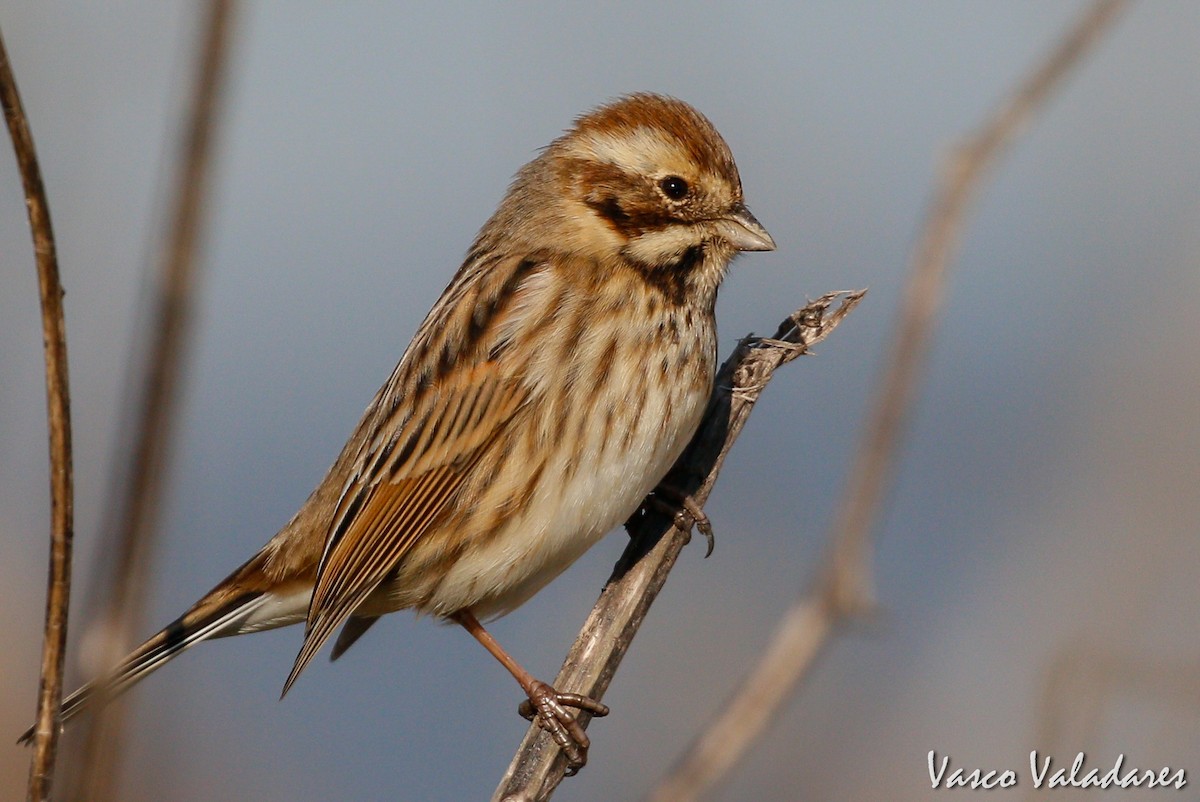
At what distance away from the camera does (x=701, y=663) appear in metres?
6.15

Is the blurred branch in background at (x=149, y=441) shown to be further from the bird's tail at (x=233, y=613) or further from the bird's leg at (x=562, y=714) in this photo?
the bird's tail at (x=233, y=613)

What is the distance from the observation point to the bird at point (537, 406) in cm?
390

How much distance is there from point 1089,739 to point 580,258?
2290 mm

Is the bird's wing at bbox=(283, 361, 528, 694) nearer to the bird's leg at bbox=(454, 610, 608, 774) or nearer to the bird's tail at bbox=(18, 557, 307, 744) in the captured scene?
the bird's tail at bbox=(18, 557, 307, 744)

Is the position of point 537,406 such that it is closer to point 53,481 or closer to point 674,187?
point 674,187

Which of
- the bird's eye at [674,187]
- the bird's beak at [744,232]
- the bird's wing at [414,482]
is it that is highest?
the bird's eye at [674,187]

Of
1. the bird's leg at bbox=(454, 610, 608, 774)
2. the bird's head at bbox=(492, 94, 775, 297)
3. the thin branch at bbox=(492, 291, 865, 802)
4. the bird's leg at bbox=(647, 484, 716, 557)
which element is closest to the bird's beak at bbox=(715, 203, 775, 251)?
the bird's head at bbox=(492, 94, 775, 297)

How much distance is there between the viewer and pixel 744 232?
4055 mm

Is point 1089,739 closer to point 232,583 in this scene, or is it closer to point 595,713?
point 595,713

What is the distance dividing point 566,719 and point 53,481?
81.2 inches

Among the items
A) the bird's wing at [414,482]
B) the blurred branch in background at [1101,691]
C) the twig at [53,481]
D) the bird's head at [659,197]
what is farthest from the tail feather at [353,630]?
the twig at [53,481]

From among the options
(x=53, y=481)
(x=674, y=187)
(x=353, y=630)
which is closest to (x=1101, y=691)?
(x=53, y=481)

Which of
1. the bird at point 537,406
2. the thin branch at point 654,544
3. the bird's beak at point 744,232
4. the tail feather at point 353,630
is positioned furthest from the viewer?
the tail feather at point 353,630

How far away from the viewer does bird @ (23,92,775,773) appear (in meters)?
3.90
